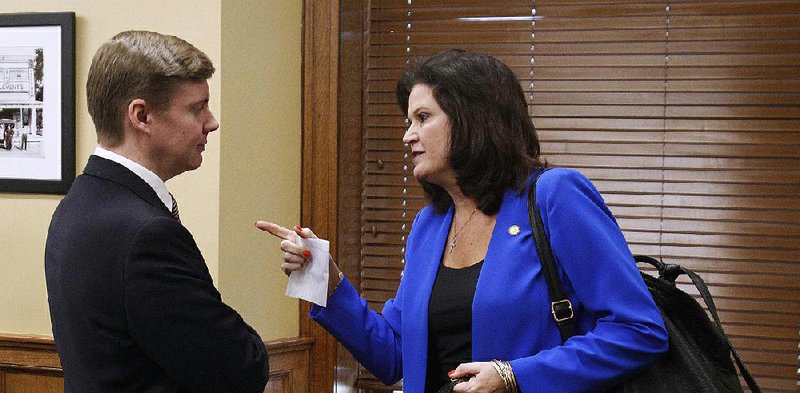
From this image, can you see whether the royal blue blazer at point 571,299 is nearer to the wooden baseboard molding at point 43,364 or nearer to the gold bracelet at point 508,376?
the gold bracelet at point 508,376

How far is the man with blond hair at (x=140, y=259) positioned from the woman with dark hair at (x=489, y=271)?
36 centimetres

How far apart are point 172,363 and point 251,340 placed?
0.15 m

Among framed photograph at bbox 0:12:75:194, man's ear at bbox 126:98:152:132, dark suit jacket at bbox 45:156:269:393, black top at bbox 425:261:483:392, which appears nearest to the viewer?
dark suit jacket at bbox 45:156:269:393

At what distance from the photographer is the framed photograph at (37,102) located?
2939 mm

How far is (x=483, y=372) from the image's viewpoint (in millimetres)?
1713

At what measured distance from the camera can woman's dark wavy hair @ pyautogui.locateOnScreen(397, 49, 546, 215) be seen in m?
1.88

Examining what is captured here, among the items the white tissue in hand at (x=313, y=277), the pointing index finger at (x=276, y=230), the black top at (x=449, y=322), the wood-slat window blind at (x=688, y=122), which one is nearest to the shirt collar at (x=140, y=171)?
the pointing index finger at (x=276, y=230)

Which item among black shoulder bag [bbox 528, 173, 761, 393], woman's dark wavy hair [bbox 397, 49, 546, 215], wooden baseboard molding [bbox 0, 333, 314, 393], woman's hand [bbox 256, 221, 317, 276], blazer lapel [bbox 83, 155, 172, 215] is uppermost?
woman's dark wavy hair [bbox 397, 49, 546, 215]

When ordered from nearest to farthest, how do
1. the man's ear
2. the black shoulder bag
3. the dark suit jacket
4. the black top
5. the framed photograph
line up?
the dark suit jacket → the man's ear → the black shoulder bag → the black top → the framed photograph

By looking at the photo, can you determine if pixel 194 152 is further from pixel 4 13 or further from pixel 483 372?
pixel 4 13

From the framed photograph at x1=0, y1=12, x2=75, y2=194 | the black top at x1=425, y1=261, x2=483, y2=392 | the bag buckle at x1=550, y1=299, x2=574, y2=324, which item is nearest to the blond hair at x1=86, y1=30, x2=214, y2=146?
the black top at x1=425, y1=261, x2=483, y2=392

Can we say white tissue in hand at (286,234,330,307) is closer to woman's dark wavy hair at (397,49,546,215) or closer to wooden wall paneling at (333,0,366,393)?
woman's dark wavy hair at (397,49,546,215)

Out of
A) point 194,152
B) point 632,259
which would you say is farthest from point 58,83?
point 632,259

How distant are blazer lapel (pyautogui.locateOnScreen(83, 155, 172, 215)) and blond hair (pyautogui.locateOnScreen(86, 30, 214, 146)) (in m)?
0.04
